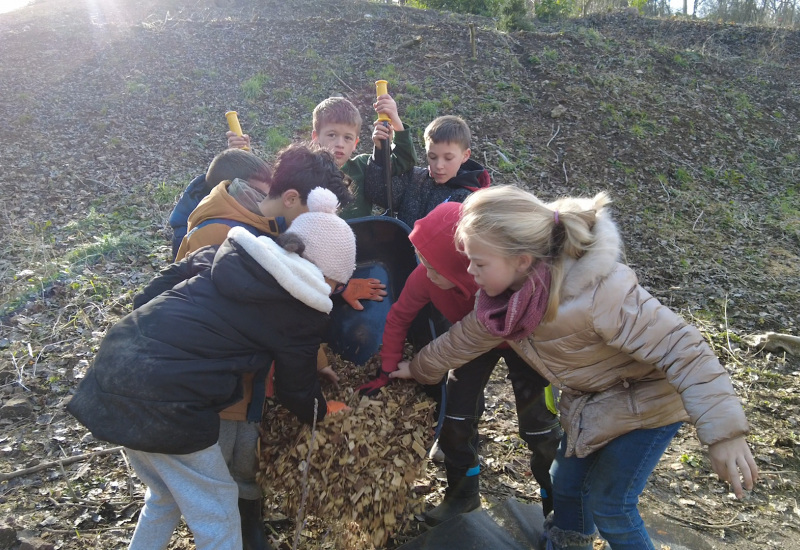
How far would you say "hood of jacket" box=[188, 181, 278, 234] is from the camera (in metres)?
2.32

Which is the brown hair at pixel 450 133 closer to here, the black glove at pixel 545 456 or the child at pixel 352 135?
the child at pixel 352 135

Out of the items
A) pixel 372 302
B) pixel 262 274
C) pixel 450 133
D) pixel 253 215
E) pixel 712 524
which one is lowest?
pixel 712 524

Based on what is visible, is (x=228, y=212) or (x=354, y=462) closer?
(x=354, y=462)

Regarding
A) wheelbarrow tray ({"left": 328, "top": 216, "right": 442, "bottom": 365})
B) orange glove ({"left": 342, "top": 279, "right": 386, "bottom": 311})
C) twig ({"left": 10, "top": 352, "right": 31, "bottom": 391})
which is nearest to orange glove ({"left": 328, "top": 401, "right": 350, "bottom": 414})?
wheelbarrow tray ({"left": 328, "top": 216, "right": 442, "bottom": 365})

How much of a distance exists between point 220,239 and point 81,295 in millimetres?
3048

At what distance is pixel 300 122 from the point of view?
8672mm

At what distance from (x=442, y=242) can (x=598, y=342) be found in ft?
2.40

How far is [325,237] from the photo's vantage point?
2084mm

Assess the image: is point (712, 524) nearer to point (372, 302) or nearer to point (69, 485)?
point (372, 302)

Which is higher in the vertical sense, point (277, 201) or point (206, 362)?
point (277, 201)

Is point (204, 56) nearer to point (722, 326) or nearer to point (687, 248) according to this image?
point (687, 248)

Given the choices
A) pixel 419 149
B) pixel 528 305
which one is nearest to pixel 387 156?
pixel 528 305

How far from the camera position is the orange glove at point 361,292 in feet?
9.12

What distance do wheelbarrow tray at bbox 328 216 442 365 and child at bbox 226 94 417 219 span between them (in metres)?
0.56
